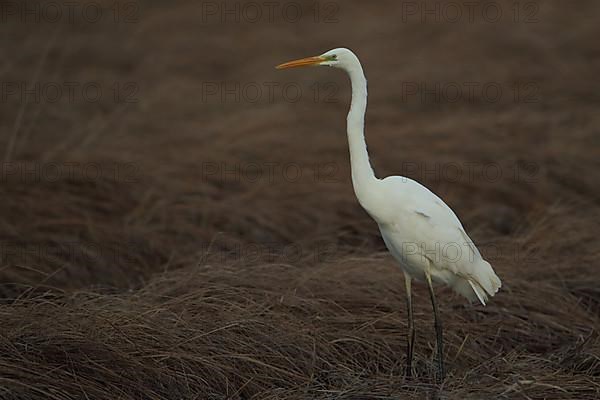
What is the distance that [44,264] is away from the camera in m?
4.65

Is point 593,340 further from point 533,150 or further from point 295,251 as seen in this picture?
point 533,150

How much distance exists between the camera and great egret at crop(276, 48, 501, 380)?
329 cm

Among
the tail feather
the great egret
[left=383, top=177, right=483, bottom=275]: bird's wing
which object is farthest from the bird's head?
the tail feather

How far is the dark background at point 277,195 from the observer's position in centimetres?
334

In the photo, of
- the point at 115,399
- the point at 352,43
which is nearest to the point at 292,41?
the point at 352,43

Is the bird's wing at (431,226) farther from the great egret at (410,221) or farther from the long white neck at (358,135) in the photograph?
the long white neck at (358,135)

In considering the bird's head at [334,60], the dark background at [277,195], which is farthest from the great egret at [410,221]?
the dark background at [277,195]

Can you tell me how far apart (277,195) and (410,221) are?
2477 mm

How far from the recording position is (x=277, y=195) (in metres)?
5.79

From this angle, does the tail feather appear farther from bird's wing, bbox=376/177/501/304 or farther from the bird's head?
the bird's head

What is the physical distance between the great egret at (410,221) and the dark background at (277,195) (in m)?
0.32

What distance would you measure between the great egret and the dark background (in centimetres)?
32

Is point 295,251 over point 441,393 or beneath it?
beneath

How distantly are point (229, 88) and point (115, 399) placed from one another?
17.8ft
